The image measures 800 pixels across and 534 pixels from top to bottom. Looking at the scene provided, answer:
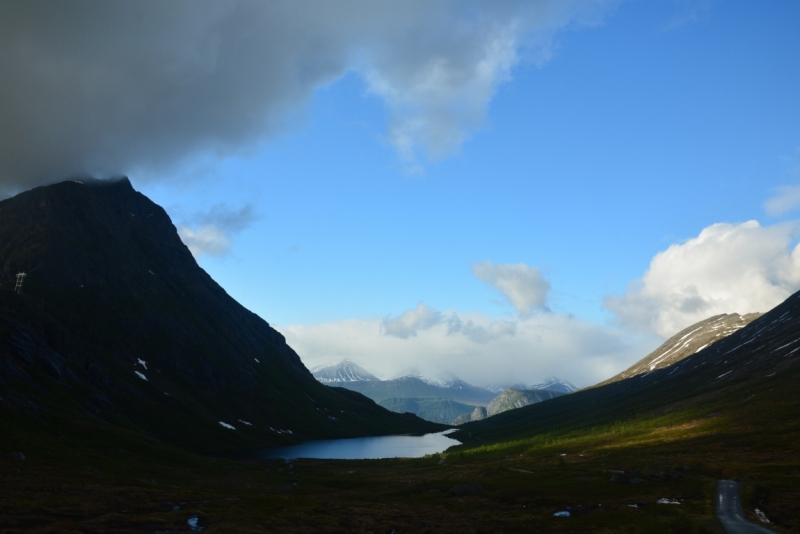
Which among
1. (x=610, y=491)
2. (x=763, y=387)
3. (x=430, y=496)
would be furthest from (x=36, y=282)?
(x=763, y=387)

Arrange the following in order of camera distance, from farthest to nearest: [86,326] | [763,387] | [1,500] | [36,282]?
[36,282], [86,326], [763,387], [1,500]

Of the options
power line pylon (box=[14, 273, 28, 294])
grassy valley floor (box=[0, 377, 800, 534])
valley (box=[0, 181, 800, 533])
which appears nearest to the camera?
grassy valley floor (box=[0, 377, 800, 534])

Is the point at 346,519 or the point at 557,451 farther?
the point at 557,451

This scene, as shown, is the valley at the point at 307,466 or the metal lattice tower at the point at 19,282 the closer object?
the valley at the point at 307,466

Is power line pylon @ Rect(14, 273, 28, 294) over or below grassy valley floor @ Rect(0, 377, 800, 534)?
over

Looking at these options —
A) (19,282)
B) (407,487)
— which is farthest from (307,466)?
(19,282)

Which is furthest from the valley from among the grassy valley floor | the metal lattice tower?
the metal lattice tower

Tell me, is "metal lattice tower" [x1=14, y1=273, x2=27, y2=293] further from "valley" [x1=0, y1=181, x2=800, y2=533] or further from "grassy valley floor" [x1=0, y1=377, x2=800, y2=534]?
"grassy valley floor" [x1=0, y1=377, x2=800, y2=534]

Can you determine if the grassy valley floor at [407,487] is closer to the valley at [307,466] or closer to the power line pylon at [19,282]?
the valley at [307,466]

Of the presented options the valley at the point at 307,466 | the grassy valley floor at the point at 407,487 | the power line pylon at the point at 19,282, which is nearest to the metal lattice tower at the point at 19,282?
the power line pylon at the point at 19,282

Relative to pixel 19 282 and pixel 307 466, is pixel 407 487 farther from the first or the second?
pixel 19 282

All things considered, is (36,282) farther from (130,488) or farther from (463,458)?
(463,458)

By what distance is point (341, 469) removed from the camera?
144500 mm

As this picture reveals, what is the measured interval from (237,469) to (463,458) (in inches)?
2965
